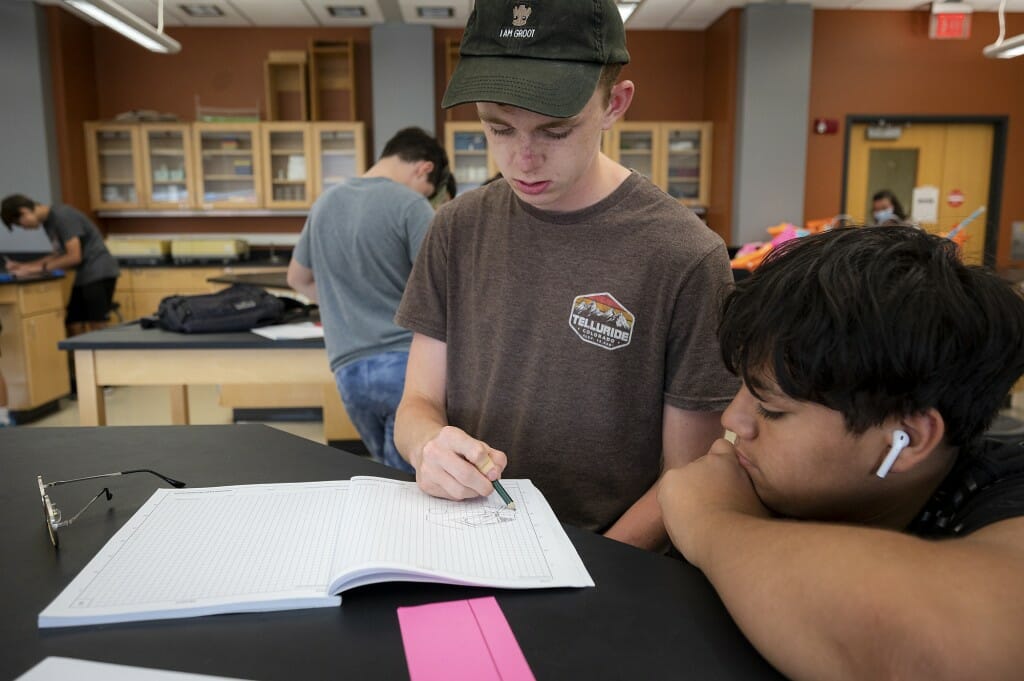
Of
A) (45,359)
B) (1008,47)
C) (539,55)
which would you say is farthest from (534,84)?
(1008,47)

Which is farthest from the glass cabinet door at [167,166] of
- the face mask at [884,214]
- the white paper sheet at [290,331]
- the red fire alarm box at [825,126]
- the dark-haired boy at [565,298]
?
the dark-haired boy at [565,298]

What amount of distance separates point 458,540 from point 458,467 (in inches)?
4.4

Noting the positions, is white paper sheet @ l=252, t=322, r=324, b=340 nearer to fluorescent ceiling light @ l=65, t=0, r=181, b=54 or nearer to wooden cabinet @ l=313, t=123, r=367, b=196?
fluorescent ceiling light @ l=65, t=0, r=181, b=54

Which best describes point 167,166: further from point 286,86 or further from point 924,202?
point 924,202

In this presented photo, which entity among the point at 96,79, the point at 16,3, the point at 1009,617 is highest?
the point at 16,3

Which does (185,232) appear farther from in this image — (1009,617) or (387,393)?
(1009,617)

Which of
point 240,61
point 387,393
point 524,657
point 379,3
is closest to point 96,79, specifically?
point 240,61

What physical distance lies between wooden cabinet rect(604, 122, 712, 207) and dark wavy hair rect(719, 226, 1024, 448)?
19.3 ft

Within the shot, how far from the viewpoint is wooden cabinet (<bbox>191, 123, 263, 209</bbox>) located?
6.33 meters

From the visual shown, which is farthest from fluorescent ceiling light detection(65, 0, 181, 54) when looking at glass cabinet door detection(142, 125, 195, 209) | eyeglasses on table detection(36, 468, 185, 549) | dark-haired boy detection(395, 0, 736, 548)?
eyeglasses on table detection(36, 468, 185, 549)

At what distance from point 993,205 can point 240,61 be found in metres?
6.95

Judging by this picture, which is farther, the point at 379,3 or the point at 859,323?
the point at 379,3

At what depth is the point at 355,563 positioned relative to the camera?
2.18ft

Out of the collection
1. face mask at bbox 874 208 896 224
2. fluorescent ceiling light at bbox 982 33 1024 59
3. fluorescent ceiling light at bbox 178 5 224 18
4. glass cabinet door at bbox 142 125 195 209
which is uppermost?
fluorescent ceiling light at bbox 178 5 224 18
